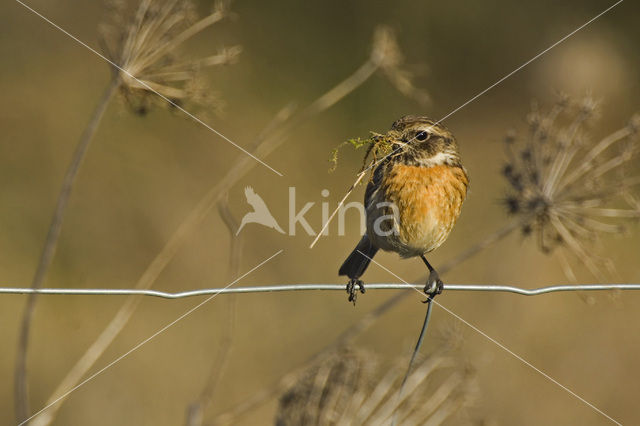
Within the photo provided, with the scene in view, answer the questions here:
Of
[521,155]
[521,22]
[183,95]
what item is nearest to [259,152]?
[183,95]

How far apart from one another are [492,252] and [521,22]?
2.85 meters

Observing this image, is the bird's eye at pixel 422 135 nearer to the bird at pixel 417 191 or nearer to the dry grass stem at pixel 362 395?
the bird at pixel 417 191

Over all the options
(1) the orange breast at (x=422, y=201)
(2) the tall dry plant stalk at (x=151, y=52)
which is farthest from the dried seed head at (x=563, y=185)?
(2) the tall dry plant stalk at (x=151, y=52)

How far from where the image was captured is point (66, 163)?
7.19m

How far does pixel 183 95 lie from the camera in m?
4.60

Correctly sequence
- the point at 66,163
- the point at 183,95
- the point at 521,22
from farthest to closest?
the point at 521,22 < the point at 66,163 < the point at 183,95

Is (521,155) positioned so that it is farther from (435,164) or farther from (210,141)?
(210,141)

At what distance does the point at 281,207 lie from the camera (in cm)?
785

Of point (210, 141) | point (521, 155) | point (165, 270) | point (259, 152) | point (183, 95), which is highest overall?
point (210, 141)

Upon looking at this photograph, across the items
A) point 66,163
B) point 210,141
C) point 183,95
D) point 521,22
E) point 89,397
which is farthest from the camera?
point 521,22

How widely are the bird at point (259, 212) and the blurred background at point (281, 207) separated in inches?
4.9

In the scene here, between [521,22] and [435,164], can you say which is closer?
[435,164]

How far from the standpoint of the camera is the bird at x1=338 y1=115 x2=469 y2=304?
471cm

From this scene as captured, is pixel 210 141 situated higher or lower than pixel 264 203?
higher
